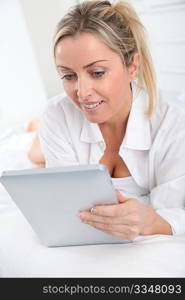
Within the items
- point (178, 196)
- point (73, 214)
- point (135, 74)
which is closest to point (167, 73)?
point (135, 74)

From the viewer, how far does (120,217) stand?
2.58 ft

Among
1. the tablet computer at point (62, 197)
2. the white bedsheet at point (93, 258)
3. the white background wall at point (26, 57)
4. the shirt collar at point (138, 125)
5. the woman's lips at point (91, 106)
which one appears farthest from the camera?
the white background wall at point (26, 57)

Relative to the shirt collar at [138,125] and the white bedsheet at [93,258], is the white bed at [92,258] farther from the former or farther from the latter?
the shirt collar at [138,125]

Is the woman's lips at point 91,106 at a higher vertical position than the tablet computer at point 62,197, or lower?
higher

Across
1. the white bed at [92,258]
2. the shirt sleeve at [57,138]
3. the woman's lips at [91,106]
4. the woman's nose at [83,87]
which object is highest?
the woman's nose at [83,87]

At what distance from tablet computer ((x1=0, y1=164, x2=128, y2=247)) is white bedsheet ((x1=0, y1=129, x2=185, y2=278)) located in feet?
0.11

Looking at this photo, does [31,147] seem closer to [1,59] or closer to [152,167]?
[152,167]

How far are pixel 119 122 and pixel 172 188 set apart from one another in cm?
29

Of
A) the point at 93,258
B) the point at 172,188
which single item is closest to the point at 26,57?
the point at 172,188

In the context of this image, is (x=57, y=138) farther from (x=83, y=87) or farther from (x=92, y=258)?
(x=92, y=258)

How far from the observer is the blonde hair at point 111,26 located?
2.97ft

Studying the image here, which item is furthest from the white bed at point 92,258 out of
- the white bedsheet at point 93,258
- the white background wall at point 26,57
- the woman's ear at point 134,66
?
the white background wall at point 26,57

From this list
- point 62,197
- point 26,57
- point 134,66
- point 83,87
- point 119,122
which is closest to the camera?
point 62,197

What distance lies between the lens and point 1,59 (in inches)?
95.1
